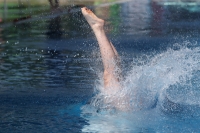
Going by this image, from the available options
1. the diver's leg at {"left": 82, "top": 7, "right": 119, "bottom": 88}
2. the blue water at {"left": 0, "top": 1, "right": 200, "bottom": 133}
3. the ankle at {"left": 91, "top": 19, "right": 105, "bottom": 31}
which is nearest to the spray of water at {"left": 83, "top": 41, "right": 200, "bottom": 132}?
the blue water at {"left": 0, "top": 1, "right": 200, "bottom": 133}

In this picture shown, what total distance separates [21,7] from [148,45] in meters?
12.0

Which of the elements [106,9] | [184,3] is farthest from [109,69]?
[184,3]

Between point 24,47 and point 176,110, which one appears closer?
point 176,110

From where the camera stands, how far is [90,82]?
8773 mm

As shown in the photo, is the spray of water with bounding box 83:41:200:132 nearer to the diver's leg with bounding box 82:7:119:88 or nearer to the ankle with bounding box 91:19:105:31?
the diver's leg with bounding box 82:7:119:88

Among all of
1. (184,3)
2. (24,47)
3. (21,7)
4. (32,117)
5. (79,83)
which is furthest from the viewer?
(184,3)

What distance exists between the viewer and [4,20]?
18.1 m

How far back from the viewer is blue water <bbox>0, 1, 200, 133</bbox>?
647 centimetres

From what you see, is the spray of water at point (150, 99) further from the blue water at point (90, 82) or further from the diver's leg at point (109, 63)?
the diver's leg at point (109, 63)

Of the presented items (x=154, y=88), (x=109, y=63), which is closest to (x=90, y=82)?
(x=154, y=88)

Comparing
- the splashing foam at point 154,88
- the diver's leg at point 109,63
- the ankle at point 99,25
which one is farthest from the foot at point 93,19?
the splashing foam at point 154,88

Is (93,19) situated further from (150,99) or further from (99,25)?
(150,99)

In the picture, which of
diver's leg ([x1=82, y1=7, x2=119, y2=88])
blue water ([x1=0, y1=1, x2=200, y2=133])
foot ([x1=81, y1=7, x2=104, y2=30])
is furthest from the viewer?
foot ([x1=81, y1=7, x2=104, y2=30])

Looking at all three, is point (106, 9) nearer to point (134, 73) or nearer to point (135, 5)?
point (135, 5)
